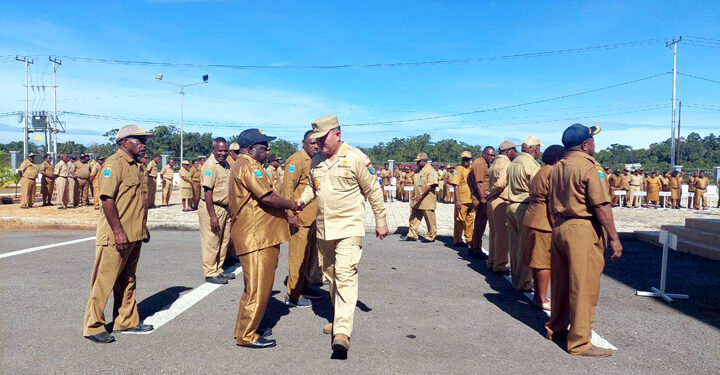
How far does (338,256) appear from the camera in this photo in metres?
4.29

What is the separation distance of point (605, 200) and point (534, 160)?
232 cm

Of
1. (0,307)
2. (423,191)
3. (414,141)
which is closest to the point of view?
(0,307)

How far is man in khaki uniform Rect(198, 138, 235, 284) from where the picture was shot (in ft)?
21.8

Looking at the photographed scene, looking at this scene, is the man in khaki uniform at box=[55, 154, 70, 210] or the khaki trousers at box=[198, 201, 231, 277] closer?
the khaki trousers at box=[198, 201, 231, 277]

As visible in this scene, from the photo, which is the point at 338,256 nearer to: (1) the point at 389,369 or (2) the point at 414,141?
(1) the point at 389,369

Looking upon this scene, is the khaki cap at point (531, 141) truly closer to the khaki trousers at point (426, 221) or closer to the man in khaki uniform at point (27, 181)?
the khaki trousers at point (426, 221)

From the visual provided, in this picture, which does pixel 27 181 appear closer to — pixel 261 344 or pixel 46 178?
pixel 46 178

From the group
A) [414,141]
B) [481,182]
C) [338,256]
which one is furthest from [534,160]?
[414,141]

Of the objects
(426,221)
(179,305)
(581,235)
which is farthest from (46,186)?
(581,235)

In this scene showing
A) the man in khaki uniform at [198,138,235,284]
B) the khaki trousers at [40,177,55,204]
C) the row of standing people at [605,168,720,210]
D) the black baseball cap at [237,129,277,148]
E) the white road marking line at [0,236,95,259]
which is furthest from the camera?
the row of standing people at [605,168,720,210]

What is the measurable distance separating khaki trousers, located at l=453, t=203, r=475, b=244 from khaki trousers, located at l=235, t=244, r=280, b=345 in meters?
6.18

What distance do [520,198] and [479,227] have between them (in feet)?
8.16

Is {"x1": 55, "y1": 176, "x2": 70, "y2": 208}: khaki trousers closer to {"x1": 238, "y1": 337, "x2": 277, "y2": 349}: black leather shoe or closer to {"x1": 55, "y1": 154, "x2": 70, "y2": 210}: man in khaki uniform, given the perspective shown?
{"x1": 55, "y1": 154, "x2": 70, "y2": 210}: man in khaki uniform

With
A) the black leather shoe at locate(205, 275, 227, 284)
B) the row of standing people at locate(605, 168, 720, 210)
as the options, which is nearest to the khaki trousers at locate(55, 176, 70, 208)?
the black leather shoe at locate(205, 275, 227, 284)
